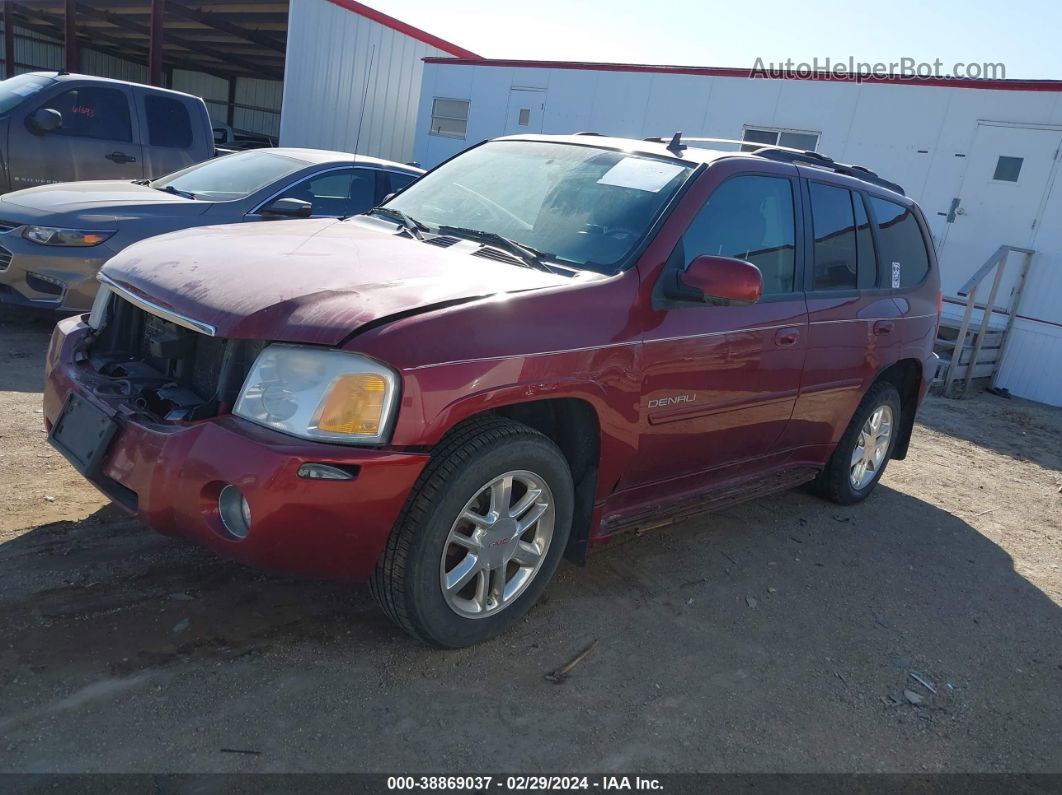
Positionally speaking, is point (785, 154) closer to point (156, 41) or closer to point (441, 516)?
point (441, 516)

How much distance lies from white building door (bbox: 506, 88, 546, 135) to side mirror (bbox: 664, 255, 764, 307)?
12390mm

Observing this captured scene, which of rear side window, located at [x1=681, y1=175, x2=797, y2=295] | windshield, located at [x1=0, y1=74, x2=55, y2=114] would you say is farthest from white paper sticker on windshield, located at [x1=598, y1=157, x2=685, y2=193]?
windshield, located at [x1=0, y1=74, x2=55, y2=114]

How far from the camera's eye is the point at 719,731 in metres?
2.83

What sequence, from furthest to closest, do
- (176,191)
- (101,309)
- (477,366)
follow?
1. (176,191)
2. (101,309)
3. (477,366)

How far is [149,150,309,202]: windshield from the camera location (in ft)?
21.6

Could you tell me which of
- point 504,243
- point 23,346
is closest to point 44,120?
point 23,346

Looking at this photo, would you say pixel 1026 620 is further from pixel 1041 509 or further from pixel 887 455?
pixel 1041 509

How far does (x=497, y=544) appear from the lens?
2.98 metres

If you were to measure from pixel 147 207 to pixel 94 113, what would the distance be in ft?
10.4

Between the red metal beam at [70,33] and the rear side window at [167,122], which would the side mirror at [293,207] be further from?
the red metal beam at [70,33]

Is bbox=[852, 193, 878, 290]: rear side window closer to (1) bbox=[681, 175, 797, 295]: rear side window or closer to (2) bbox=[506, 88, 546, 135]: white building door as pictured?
(1) bbox=[681, 175, 797, 295]: rear side window

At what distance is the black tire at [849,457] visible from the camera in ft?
16.3

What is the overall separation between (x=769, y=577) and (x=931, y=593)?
85 centimetres

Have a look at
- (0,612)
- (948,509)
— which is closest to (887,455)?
(948,509)
